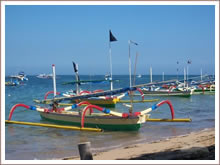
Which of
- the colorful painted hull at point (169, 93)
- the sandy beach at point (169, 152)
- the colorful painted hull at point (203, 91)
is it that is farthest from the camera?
the colorful painted hull at point (203, 91)

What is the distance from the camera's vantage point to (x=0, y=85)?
750 centimetres

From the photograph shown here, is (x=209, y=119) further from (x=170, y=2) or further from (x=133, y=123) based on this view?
(x=170, y=2)

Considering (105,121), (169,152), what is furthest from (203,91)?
(169,152)

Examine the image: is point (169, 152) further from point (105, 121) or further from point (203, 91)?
point (203, 91)

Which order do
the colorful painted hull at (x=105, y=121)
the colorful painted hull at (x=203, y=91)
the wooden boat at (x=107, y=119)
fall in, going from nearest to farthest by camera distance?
the wooden boat at (x=107, y=119)
the colorful painted hull at (x=105, y=121)
the colorful painted hull at (x=203, y=91)

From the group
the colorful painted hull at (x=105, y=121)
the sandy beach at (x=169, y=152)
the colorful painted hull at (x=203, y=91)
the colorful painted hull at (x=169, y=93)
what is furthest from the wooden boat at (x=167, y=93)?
the sandy beach at (x=169, y=152)

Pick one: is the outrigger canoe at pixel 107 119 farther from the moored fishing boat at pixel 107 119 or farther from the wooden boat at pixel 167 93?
the wooden boat at pixel 167 93

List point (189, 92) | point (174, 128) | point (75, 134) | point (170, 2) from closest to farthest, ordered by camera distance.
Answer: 1. point (170, 2)
2. point (75, 134)
3. point (174, 128)
4. point (189, 92)

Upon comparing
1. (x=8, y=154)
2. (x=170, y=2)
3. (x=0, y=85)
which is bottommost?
(x=8, y=154)

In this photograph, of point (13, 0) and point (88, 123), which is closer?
point (13, 0)

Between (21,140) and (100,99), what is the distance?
38.8 ft

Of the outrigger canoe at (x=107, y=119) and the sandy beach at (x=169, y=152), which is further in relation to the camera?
the outrigger canoe at (x=107, y=119)

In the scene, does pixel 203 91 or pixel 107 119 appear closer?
pixel 107 119

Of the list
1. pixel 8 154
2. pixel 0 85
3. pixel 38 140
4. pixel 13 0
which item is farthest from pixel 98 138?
pixel 13 0
